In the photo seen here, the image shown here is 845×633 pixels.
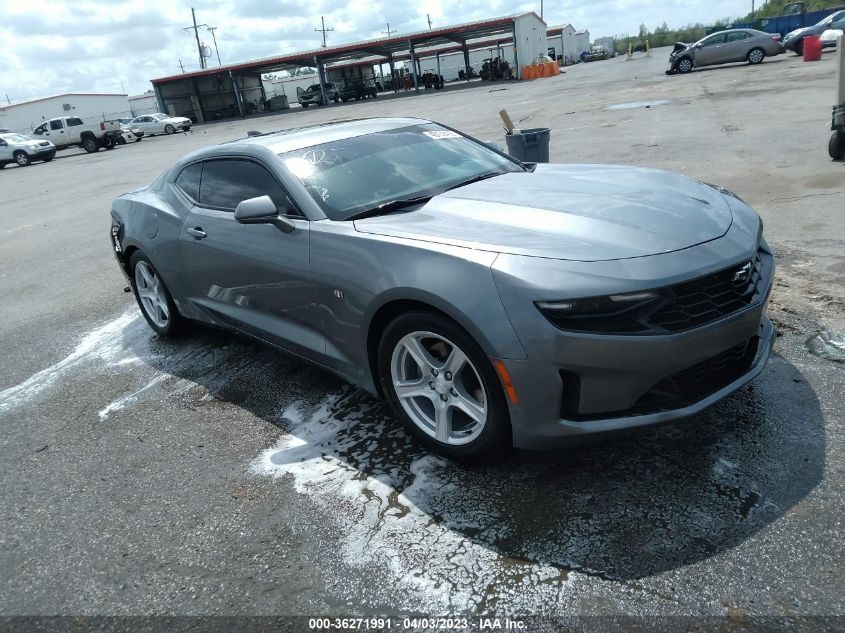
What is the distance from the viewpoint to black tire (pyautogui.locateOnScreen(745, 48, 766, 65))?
89.3 feet

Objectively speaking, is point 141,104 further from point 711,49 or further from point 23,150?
point 711,49

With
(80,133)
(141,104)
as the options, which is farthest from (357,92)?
(141,104)

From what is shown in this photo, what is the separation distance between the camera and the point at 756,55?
27312 millimetres

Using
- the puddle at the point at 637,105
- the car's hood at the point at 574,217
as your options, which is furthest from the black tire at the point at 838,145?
the puddle at the point at 637,105

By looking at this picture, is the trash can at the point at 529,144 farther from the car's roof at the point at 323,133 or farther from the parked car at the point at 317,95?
the parked car at the point at 317,95

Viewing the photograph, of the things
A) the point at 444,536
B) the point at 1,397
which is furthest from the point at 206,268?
the point at 444,536

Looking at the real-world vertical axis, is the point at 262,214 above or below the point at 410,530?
above

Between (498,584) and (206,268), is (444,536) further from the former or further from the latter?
(206,268)

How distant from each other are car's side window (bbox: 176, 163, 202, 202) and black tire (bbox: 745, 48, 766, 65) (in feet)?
95.5

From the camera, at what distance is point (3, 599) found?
106 inches

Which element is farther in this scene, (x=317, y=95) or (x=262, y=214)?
(x=317, y=95)

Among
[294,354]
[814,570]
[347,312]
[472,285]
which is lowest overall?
[814,570]

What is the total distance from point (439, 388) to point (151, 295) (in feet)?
11.0

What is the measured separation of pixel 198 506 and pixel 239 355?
75.4 inches
